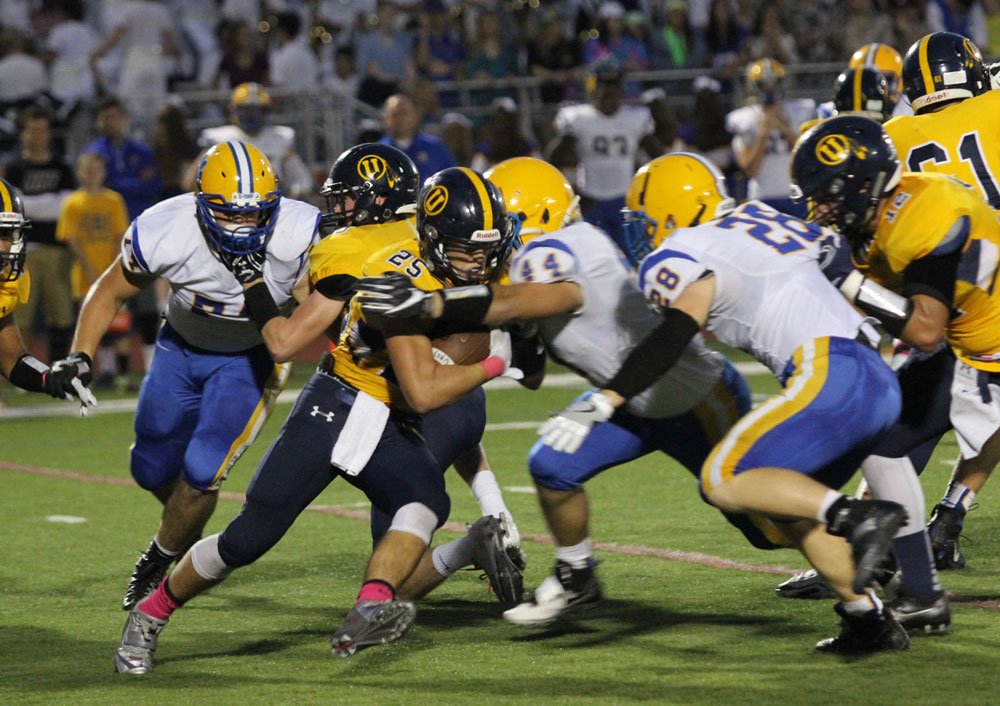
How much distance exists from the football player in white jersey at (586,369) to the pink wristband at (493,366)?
13 cm

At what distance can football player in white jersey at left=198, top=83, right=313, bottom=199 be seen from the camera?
35.8 ft

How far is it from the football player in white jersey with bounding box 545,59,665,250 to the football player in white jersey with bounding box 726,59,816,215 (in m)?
0.69

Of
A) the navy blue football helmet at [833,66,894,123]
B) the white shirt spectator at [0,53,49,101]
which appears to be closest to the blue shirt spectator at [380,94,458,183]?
the white shirt spectator at [0,53,49,101]

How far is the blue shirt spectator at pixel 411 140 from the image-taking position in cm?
1100

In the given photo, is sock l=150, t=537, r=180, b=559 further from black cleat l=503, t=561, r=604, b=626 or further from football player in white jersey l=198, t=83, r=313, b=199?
football player in white jersey l=198, t=83, r=313, b=199

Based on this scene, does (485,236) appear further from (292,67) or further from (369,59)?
(292,67)

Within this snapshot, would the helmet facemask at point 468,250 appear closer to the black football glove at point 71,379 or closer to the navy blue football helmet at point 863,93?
the black football glove at point 71,379

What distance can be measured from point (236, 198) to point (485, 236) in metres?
1.06

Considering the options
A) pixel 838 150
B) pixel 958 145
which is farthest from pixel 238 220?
pixel 958 145

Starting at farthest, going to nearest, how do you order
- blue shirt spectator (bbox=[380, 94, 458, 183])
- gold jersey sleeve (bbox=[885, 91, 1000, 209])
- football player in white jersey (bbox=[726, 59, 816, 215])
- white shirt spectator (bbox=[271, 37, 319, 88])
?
white shirt spectator (bbox=[271, 37, 319, 88]) → football player in white jersey (bbox=[726, 59, 816, 215]) → blue shirt spectator (bbox=[380, 94, 458, 183]) → gold jersey sleeve (bbox=[885, 91, 1000, 209])

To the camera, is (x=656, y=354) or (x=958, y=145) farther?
(x=958, y=145)

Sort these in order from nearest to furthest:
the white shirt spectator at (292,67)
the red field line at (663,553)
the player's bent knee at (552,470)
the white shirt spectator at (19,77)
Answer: the player's bent knee at (552,470)
the red field line at (663,553)
the white shirt spectator at (19,77)
the white shirt spectator at (292,67)

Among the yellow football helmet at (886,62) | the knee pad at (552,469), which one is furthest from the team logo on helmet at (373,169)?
the yellow football helmet at (886,62)

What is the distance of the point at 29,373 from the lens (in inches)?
206
